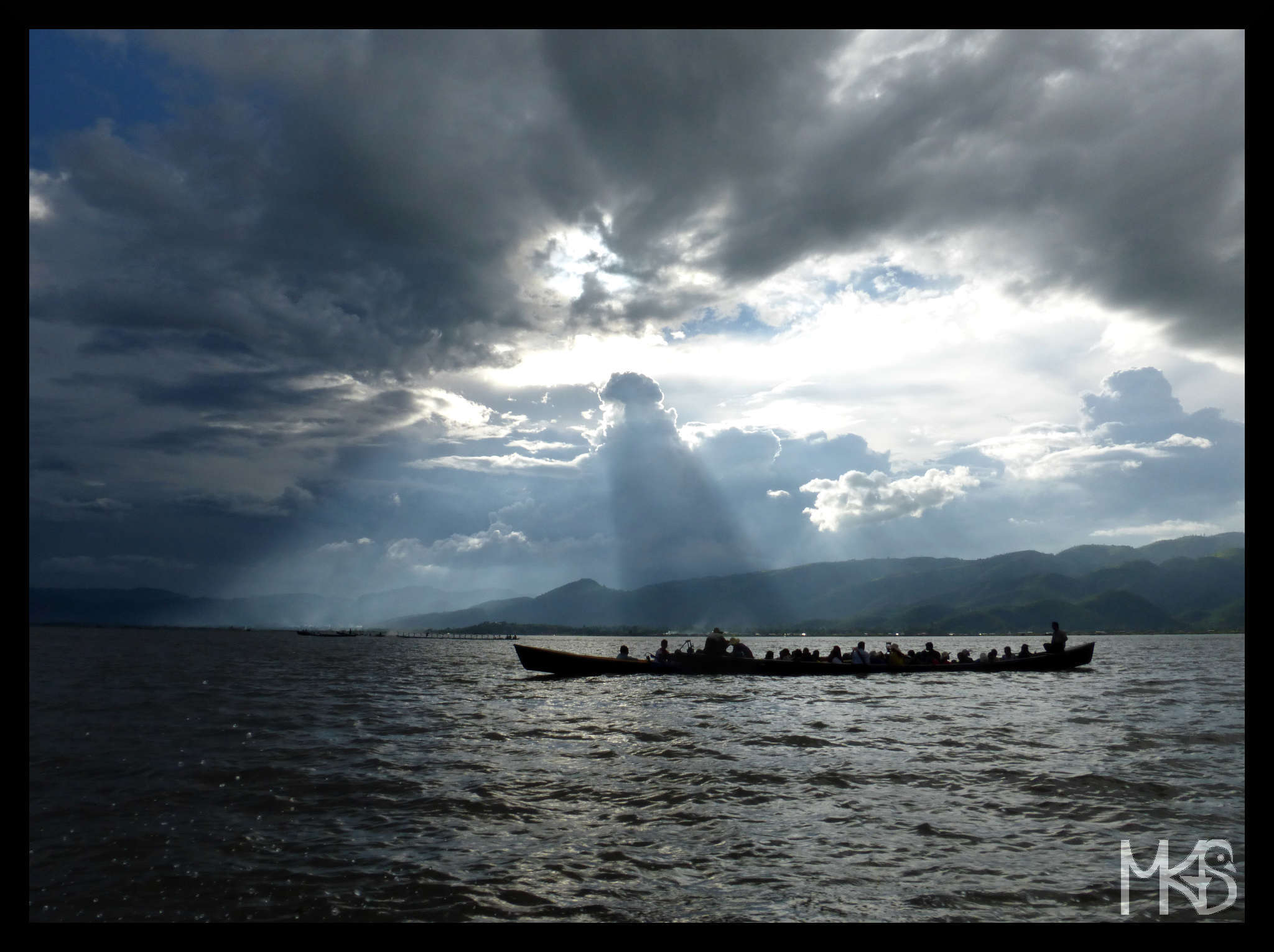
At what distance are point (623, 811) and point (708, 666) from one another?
34.4 metres

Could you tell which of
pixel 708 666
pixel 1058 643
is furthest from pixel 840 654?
pixel 1058 643

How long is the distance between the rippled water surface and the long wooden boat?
15.8 m

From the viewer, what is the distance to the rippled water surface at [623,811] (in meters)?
8.88

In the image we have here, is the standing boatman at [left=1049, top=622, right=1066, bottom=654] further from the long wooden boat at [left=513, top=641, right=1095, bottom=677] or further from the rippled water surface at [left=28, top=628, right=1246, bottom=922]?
the rippled water surface at [left=28, top=628, right=1246, bottom=922]

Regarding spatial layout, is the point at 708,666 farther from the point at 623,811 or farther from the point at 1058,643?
the point at 623,811

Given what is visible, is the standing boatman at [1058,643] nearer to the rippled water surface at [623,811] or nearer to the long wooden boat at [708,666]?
the long wooden boat at [708,666]

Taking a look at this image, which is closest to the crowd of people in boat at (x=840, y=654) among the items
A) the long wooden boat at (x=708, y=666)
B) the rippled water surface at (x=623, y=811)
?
the long wooden boat at (x=708, y=666)

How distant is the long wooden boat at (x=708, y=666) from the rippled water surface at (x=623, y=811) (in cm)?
1579

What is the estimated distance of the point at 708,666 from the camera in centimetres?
4619

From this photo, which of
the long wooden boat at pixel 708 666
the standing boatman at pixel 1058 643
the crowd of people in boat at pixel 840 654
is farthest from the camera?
the standing boatman at pixel 1058 643

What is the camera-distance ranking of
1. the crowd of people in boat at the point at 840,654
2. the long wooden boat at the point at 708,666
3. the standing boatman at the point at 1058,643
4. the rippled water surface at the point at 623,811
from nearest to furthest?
the rippled water surface at the point at 623,811
the long wooden boat at the point at 708,666
the crowd of people in boat at the point at 840,654
the standing boatman at the point at 1058,643
